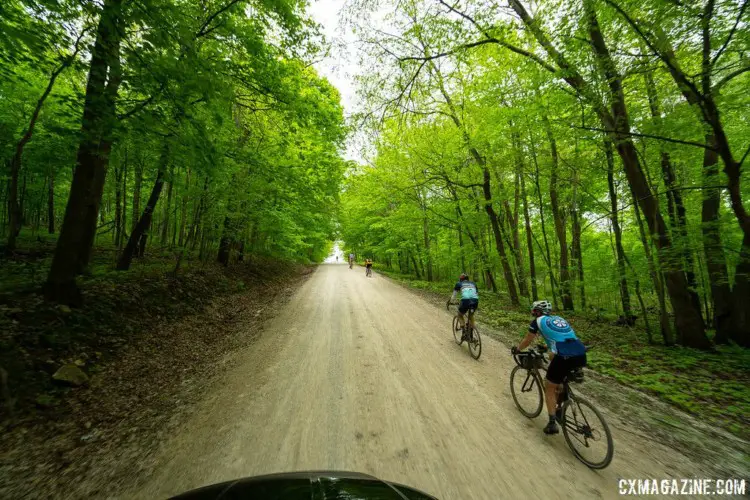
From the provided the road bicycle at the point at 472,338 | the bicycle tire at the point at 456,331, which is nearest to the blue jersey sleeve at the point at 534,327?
the road bicycle at the point at 472,338

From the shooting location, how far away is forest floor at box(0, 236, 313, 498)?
124 inches

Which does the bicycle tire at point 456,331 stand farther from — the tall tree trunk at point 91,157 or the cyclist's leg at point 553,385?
the tall tree trunk at point 91,157

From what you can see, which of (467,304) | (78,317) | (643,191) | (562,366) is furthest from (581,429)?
(78,317)

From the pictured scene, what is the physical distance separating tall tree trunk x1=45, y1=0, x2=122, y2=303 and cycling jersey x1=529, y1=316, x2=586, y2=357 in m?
6.79

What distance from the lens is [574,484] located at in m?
2.94

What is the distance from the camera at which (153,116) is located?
445 centimetres

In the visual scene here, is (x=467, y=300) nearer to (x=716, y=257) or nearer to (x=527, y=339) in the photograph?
(x=527, y=339)

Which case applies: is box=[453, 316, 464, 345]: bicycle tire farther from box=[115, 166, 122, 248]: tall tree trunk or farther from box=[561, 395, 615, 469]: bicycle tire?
box=[115, 166, 122, 248]: tall tree trunk

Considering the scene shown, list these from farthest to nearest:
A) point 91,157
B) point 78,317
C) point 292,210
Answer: point 292,210
point 91,157
point 78,317

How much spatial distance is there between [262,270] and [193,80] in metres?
13.9

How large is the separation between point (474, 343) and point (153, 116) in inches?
305

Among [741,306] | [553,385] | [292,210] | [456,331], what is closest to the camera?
[553,385]

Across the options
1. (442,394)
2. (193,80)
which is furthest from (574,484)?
(193,80)

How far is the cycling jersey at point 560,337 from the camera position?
361 cm
